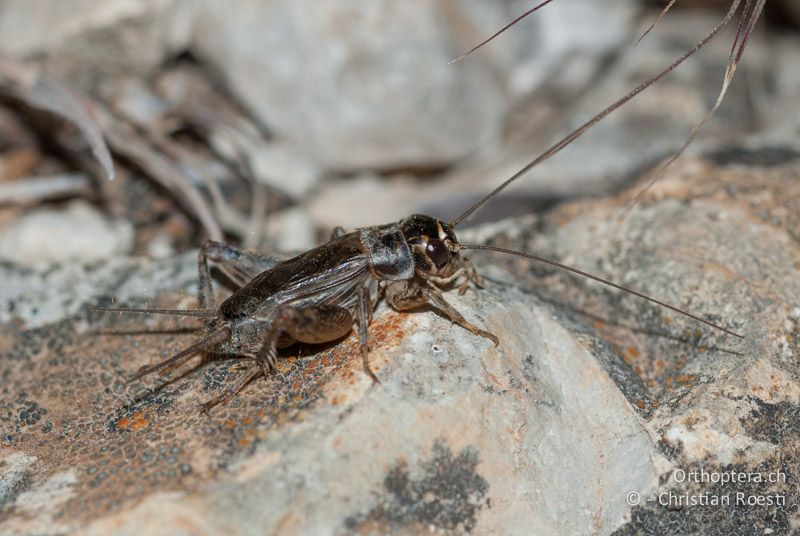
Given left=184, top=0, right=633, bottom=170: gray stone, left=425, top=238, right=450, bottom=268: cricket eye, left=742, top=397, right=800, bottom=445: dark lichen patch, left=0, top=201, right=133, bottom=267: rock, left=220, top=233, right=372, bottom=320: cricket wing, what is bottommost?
left=742, top=397, right=800, bottom=445: dark lichen patch

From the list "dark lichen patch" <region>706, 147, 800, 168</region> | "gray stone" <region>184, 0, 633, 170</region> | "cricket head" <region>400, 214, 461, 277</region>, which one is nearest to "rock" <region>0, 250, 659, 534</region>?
"cricket head" <region>400, 214, 461, 277</region>

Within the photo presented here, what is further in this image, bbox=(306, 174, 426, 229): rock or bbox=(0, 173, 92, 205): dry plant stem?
bbox=(306, 174, 426, 229): rock

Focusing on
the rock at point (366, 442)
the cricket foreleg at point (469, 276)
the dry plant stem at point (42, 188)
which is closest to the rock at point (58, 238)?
the dry plant stem at point (42, 188)

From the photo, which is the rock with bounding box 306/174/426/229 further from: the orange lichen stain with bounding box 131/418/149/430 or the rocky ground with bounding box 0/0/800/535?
→ the orange lichen stain with bounding box 131/418/149/430

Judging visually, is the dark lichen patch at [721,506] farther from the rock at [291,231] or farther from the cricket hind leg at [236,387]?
the rock at [291,231]

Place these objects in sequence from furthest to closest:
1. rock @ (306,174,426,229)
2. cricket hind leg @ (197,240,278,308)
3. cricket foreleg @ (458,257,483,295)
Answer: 1. rock @ (306,174,426,229)
2. cricket hind leg @ (197,240,278,308)
3. cricket foreleg @ (458,257,483,295)

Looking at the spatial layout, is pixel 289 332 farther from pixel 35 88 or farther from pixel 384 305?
pixel 35 88
